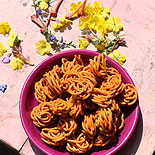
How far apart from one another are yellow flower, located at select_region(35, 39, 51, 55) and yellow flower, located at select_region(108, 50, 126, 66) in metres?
0.35

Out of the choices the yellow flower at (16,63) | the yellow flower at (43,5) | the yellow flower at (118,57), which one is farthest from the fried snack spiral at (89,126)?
the yellow flower at (43,5)

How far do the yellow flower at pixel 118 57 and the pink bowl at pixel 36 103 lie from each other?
7.0 inches

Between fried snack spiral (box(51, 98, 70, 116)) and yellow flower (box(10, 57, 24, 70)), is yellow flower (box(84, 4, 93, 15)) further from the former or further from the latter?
fried snack spiral (box(51, 98, 70, 116))

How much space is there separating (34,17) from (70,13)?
209 millimetres

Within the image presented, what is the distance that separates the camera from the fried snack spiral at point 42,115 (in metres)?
1.13

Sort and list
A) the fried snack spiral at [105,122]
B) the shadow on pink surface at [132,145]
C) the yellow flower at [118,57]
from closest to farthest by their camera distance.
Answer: the fried snack spiral at [105,122], the shadow on pink surface at [132,145], the yellow flower at [118,57]

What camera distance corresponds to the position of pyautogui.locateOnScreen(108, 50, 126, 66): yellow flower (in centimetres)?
138

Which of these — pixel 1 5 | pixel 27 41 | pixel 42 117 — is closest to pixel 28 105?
pixel 42 117

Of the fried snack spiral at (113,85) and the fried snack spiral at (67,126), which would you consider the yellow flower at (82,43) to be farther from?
the fried snack spiral at (67,126)

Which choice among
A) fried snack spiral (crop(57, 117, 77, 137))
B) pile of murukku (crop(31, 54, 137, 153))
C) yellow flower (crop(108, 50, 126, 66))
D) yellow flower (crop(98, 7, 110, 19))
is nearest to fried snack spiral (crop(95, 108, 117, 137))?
pile of murukku (crop(31, 54, 137, 153))

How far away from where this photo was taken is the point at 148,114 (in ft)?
4.36

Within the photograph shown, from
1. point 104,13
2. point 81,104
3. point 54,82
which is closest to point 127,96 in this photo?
point 81,104

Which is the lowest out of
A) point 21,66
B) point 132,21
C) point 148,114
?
point 148,114

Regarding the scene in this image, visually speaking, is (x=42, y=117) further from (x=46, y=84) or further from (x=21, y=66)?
(x=21, y=66)
